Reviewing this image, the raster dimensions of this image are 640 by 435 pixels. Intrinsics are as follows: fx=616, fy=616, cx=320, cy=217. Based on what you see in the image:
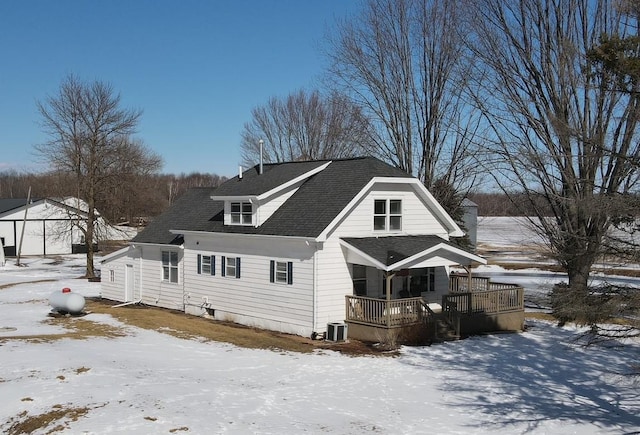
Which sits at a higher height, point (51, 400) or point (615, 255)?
point (615, 255)

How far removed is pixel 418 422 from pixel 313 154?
43175mm

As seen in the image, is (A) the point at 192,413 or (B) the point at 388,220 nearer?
(A) the point at 192,413

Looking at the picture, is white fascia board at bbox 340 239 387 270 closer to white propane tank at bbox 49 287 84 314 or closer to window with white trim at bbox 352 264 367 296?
window with white trim at bbox 352 264 367 296

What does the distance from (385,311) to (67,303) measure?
41.8 feet

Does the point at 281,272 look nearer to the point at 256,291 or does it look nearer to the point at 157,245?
the point at 256,291

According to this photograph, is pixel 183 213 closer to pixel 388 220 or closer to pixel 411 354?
pixel 388 220

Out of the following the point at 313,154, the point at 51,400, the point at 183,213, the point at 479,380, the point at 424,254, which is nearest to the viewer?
the point at 51,400

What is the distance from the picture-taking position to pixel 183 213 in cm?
2902

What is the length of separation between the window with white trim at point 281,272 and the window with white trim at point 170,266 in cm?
663

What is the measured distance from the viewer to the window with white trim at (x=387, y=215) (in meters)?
23.6

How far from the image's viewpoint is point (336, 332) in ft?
68.4

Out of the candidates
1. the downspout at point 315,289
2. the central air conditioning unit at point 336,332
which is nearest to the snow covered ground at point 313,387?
the central air conditioning unit at point 336,332

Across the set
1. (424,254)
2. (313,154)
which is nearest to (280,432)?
(424,254)

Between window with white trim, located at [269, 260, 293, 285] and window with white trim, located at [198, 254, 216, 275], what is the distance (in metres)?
3.59
